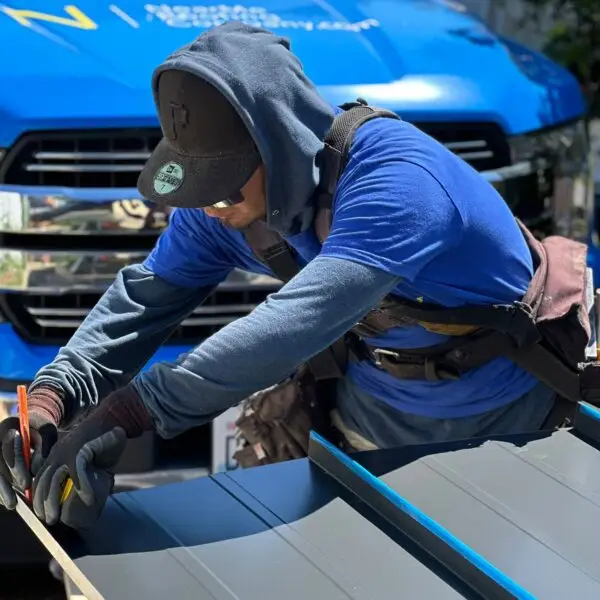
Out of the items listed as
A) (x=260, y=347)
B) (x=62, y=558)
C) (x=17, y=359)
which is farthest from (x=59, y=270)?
(x=62, y=558)

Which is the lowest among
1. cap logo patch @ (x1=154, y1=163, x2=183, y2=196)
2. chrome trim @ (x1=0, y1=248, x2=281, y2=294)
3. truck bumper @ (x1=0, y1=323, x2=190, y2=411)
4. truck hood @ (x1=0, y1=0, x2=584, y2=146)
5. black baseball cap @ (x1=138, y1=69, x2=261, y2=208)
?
truck bumper @ (x1=0, y1=323, x2=190, y2=411)

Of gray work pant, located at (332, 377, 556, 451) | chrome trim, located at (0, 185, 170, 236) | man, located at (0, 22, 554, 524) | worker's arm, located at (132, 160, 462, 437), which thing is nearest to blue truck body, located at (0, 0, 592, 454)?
chrome trim, located at (0, 185, 170, 236)

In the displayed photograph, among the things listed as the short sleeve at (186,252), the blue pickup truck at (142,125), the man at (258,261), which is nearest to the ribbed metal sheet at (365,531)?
the man at (258,261)

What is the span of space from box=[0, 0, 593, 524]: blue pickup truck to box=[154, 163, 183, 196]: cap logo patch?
109cm

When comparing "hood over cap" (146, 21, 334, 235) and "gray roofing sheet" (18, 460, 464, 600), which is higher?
"hood over cap" (146, 21, 334, 235)

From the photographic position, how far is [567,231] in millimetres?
3869

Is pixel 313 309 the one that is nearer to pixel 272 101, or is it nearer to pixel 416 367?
pixel 272 101

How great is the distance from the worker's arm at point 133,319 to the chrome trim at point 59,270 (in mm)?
738

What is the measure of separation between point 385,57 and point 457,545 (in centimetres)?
226

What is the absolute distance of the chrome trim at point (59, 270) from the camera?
10.2ft

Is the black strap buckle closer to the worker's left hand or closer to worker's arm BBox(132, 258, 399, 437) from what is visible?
worker's arm BBox(132, 258, 399, 437)

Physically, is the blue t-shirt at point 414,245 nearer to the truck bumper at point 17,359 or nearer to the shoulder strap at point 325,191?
the shoulder strap at point 325,191

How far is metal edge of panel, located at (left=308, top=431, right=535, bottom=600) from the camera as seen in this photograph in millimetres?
1521

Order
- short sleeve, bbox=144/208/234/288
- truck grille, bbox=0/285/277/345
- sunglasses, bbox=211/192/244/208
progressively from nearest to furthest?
sunglasses, bbox=211/192/244/208
short sleeve, bbox=144/208/234/288
truck grille, bbox=0/285/277/345
